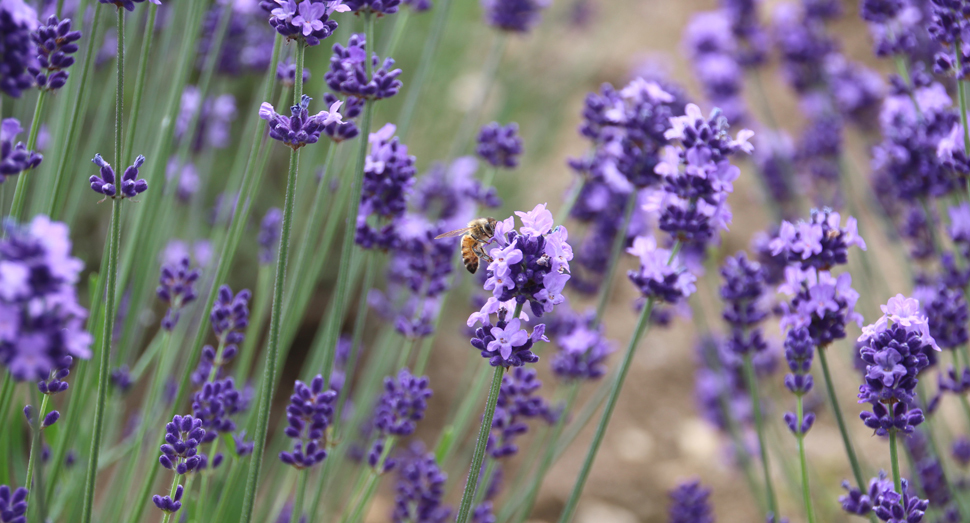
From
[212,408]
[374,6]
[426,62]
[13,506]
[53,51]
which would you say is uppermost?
[426,62]

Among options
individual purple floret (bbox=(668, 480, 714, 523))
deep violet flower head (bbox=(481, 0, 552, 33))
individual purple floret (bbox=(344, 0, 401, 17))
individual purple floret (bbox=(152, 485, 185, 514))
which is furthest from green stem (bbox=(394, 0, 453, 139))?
individual purple floret (bbox=(668, 480, 714, 523))

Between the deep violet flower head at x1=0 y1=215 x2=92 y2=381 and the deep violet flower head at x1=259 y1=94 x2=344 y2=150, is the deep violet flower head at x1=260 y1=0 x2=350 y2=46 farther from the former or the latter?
the deep violet flower head at x1=0 y1=215 x2=92 y2=381

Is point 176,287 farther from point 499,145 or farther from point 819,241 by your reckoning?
point 819,241

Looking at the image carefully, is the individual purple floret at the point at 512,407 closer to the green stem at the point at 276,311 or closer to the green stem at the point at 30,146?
the green stem at the point at 276,311

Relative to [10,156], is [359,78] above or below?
above

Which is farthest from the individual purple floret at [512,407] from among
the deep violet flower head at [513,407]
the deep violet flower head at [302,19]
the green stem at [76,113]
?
the green stem at [76,113]

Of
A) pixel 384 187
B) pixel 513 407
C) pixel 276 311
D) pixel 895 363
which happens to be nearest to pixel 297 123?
pixel 276 311
